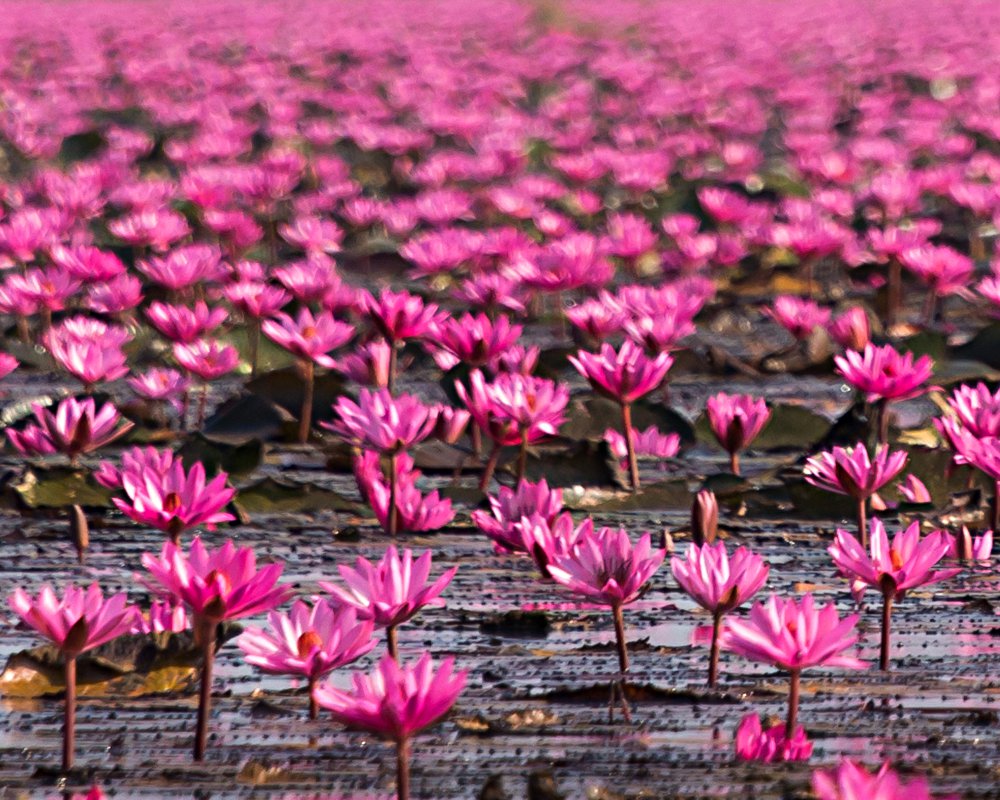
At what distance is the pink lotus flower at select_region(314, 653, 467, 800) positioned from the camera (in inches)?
84.4

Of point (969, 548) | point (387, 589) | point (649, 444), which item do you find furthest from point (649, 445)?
point (387, 589)

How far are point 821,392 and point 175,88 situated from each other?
9.37 m

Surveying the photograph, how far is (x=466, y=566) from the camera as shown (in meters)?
3.70

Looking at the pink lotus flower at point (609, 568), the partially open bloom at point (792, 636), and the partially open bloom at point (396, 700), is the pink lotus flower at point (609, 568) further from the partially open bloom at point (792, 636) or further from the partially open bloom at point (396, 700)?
the partially open bloom at point (396, 700)

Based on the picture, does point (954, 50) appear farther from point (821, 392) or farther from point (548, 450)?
point (548, 450)

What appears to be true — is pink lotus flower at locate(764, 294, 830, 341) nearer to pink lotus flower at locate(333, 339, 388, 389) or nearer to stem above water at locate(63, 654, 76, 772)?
pink lotus flower at locate(333, 339, 388, 389)

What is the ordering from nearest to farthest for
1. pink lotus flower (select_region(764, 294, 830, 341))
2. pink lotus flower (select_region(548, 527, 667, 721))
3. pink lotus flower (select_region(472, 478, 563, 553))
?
1. pink lotus flower (select_region(548, 527, 667, 721))
2. pink lotus flower (select_region(472, 478, 563, 553))
3. pink lotus flower (select_region(764, 294, 830, 341))

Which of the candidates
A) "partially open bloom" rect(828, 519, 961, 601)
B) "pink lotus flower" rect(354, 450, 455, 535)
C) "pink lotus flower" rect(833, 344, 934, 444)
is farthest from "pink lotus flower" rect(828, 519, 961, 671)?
"pink lotus flower" rect(833, 344, 934, 444)

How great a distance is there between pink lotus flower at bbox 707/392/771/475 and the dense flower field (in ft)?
0.03

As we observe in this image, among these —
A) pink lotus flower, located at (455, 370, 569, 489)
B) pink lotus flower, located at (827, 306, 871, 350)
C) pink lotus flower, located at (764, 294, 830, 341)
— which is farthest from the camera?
pink lotus flower, located at (764, 294, 830, 341)

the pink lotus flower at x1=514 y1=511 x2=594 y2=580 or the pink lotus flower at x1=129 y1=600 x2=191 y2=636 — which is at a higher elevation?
the pink lotus flower at x1=514 y1=511 x2=594 y2=580

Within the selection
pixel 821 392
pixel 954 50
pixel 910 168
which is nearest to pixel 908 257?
pixel 821 392

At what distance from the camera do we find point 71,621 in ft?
8.02

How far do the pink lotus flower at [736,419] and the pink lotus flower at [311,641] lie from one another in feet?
5.50
